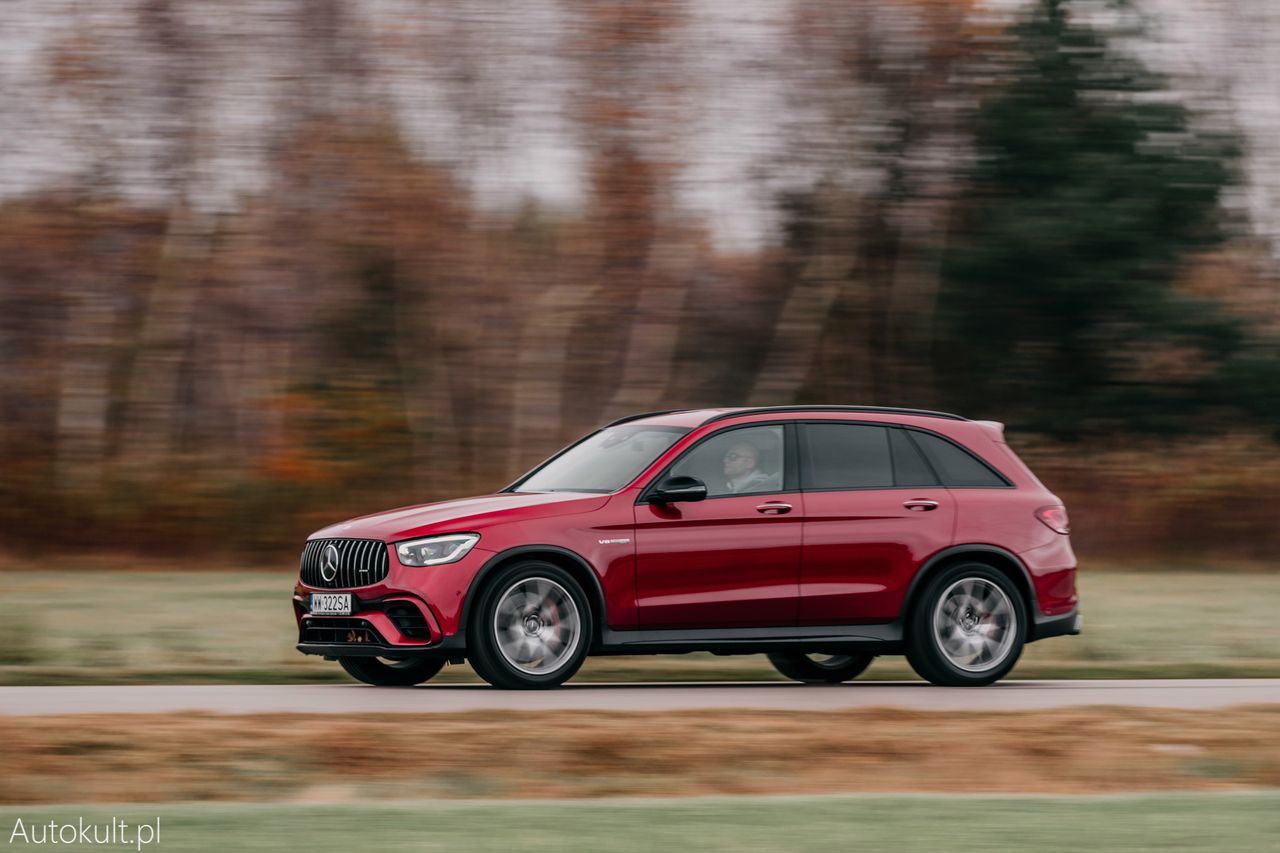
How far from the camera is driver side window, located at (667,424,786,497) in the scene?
497 inches

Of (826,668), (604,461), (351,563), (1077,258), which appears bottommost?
(826,668)

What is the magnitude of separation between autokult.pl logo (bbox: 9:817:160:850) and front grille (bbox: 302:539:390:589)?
4877 millimetres

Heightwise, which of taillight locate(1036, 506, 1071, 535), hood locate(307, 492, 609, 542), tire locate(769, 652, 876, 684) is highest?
hood locate(307, 492, 609, 542)

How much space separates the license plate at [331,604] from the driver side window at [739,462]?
2.16m

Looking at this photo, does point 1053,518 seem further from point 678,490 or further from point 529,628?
point 529,628

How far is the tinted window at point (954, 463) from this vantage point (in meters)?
13.3

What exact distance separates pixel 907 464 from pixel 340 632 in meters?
3.86

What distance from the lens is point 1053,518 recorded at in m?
13.4

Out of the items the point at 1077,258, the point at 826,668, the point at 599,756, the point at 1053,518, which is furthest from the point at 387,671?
the point at 1077,258

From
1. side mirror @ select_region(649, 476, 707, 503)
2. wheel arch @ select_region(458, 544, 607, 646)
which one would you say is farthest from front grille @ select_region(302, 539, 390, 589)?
side mirror @ select_region(649, 476, 707, 503)

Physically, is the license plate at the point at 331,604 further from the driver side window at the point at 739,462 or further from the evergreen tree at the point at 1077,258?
the evergreen tree at the point at 1077,258

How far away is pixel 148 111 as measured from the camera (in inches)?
1204

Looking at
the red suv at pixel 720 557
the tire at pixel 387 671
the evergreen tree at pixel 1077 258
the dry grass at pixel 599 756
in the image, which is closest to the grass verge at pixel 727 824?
the dry grass at pixel 599 756

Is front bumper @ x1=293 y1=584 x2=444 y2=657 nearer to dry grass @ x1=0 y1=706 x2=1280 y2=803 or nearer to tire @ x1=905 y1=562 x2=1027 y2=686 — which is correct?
dry grass @ x1=0 y1=706 x2=1280 y2=803
